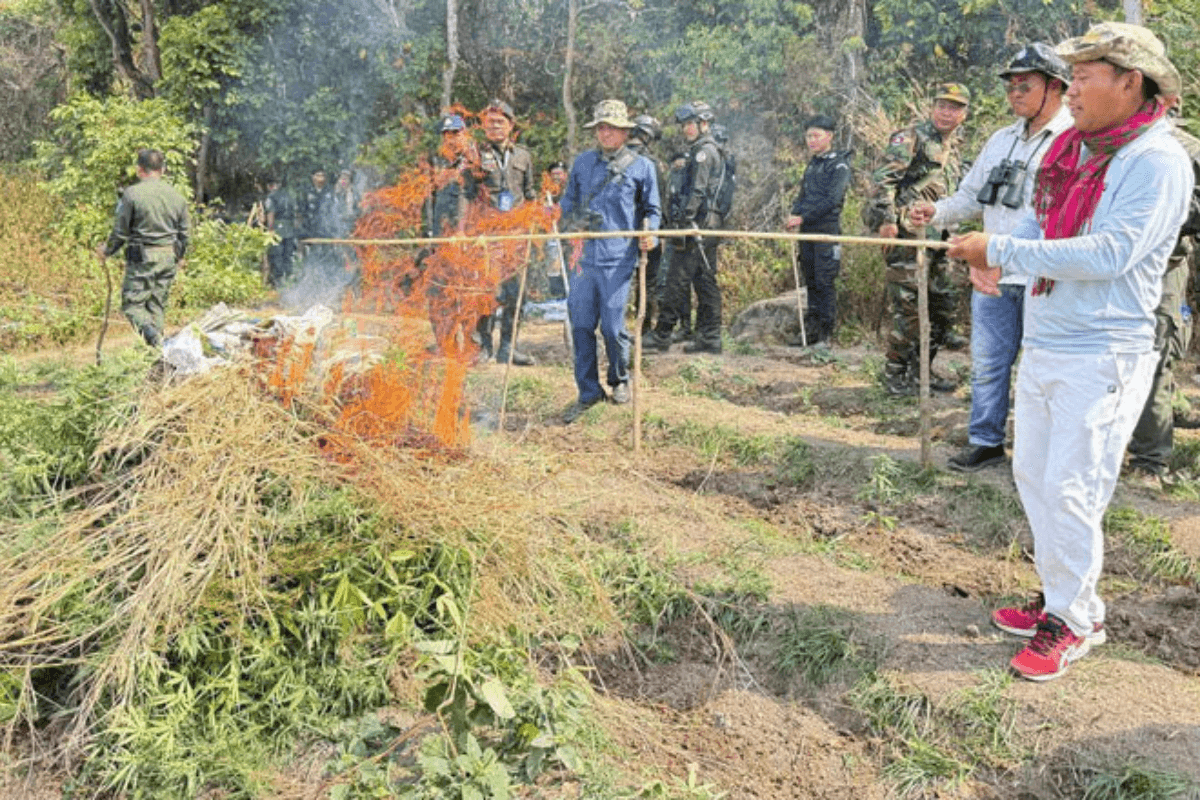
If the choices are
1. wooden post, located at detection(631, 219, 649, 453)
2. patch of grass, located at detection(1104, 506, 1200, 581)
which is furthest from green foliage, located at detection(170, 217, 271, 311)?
patch of grass, located at detection(1104, 506, 1200, 581)

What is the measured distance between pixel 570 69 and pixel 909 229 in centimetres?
919

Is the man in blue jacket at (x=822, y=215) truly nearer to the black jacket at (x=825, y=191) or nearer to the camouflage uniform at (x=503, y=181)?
the black jacket at (x=825, y=191)

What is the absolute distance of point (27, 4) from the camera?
20.6 m

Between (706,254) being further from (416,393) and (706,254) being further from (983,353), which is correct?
(416,393)

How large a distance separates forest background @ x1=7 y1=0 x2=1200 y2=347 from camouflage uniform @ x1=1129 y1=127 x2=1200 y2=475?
18.8 feet

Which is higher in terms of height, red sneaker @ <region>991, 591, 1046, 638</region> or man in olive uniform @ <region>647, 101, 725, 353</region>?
man in olive uniform @ <region>647, 101, 725, 353</region>

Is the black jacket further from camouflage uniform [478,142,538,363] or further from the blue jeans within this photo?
the blue jeans

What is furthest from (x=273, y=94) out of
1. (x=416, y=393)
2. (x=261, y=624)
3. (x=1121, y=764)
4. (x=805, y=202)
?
(x=1121, y=764)

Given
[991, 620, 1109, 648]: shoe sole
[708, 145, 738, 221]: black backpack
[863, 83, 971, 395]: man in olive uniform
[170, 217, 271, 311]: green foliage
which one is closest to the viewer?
[991, 620, 1109, 648]: shoe sole

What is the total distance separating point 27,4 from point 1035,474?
2246 centimetres

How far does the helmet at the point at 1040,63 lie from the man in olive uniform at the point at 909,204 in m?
1.73

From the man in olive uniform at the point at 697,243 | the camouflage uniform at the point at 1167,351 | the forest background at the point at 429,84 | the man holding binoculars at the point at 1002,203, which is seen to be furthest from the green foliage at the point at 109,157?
the camouflage uniform at the point at 1167,351

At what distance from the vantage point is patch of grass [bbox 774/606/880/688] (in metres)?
4.04

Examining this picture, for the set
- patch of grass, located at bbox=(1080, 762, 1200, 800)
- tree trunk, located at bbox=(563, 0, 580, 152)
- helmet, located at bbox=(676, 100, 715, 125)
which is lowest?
patch of grass, located at bbox=(1080, 762, 1200, 800)
